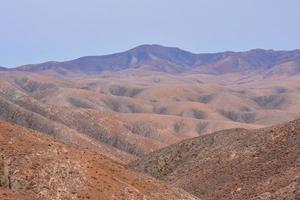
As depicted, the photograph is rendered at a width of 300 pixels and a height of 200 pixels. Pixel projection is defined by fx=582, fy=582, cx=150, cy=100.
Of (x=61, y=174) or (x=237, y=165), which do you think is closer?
(x=61, y=174)

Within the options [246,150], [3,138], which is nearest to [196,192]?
[246,150]

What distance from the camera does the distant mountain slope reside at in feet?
198

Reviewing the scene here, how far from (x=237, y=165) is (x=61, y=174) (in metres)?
33.2

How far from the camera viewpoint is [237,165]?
71.5 meters

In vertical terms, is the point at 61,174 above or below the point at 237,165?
above

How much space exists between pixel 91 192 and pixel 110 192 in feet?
4.79

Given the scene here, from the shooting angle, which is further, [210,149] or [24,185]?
[210,149]

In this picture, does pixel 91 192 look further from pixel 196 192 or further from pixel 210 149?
pixel 210 149

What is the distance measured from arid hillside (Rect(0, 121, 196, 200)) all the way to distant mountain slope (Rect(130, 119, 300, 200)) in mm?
14311

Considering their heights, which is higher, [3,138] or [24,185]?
[3,138]

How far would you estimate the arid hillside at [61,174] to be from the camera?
41.8m

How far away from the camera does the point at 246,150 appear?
74.8 meters

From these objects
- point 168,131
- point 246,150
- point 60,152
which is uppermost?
point 60,152

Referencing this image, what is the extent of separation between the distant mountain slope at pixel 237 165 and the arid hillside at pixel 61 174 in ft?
47.0
